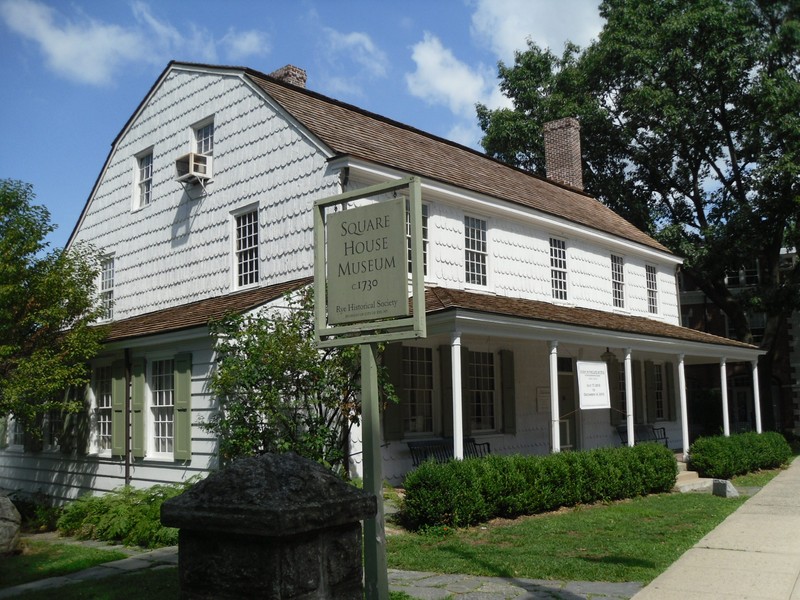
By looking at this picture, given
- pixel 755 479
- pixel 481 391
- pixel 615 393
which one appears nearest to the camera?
pixel 481 391

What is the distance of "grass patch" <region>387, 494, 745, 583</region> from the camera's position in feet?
26.0

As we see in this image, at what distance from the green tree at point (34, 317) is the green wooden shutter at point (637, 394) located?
14163mm

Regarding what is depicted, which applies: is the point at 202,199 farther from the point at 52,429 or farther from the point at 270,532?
the point at 270,532

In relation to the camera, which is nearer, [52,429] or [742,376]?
[52,429]

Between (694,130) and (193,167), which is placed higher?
(694,130)

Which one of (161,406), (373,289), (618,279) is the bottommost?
(161,406)

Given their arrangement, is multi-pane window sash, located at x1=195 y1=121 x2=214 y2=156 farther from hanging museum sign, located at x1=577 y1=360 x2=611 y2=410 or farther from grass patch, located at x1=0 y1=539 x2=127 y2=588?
hanging museum sign, located at x1=577 y1=360 x2=611 y2=410

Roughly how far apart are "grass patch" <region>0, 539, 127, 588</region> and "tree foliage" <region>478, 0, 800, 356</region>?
22358 millimetres

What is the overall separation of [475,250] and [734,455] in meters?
7.58

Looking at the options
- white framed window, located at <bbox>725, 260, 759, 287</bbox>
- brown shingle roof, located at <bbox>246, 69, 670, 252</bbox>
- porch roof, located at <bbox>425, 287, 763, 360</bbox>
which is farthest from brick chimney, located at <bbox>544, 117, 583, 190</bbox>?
white framed window, located at <bbox>725, 260, 759, 287</bbox>

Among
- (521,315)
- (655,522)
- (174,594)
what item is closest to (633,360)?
(521,315)

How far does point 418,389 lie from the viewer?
14367 millimetres

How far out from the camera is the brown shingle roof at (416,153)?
1445cm

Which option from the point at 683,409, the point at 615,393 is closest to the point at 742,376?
the point at 615,393
